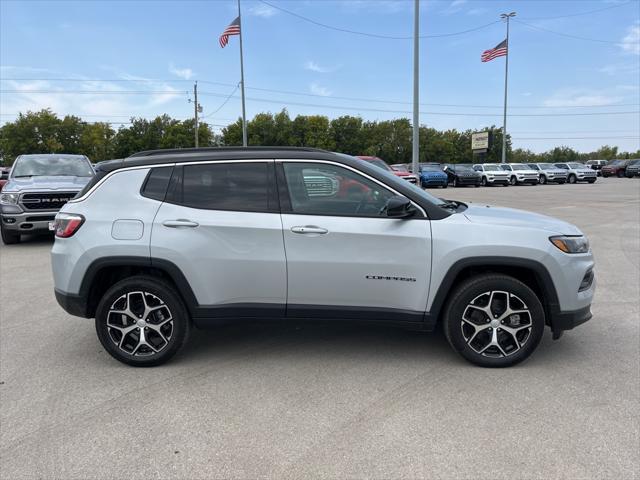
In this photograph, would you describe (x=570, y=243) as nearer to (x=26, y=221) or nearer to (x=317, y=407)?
(x=317, y=407)

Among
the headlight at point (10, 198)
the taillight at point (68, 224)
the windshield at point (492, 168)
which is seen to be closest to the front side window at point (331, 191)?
the taillight at point (68, 224)

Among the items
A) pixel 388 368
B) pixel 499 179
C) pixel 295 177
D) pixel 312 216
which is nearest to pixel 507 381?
pixel 388 368

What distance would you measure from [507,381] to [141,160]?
3359 mm

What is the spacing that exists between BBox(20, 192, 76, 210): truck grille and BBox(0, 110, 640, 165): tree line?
51346 mm

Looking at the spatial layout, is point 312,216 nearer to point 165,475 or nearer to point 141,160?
point 141,160

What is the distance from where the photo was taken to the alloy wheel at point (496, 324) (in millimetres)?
3828

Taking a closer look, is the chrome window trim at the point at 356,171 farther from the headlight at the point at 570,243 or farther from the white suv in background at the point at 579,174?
the white suv in background at the point at 579,174

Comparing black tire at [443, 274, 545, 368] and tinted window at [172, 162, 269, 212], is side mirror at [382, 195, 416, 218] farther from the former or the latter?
tinted window at [172, 162, 269, 212]

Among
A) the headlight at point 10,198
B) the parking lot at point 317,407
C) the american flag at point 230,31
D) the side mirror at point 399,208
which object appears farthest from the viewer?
the american flag at point 230,31

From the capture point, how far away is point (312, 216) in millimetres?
3848

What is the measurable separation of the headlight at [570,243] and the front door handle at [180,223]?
275 centimetres

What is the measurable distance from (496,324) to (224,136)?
2552 inches

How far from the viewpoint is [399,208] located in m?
3.73

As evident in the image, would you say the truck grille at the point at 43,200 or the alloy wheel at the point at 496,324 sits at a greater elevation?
the truck grille at the point at 43,200
